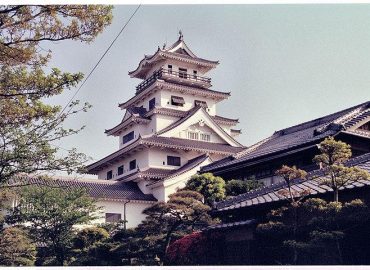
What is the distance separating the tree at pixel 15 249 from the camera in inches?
354

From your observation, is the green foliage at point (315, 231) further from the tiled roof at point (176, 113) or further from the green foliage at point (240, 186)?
the tiled roof at point (176, 113)

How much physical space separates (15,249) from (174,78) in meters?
14.6

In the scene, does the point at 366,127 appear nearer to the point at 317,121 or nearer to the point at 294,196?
the point at 317,121

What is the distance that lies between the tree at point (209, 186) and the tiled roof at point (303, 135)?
0.48 metres

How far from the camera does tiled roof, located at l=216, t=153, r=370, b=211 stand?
6.57 metres

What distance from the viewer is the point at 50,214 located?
39.5ft

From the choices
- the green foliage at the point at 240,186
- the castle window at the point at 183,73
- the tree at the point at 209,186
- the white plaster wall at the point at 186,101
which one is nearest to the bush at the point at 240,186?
the green foliage at the point at 240,186

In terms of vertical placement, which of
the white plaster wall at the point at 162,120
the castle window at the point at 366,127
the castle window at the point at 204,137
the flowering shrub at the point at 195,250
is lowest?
the flowering shrub at the point at 195,250

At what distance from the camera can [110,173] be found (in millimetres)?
20234

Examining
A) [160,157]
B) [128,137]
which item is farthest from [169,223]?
[128,137]

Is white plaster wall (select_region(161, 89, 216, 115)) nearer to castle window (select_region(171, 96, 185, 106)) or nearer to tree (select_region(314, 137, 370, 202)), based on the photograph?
castle window (select_region(171, 96, 185, 106))

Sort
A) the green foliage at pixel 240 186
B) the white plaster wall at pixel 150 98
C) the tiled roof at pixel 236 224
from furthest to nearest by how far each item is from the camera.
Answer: the white plaster wall at pixel 150 98 → the green foliage at pixel 240 186 → the tiled roof at pixel 236 224

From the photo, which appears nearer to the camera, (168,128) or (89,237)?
(89,237)

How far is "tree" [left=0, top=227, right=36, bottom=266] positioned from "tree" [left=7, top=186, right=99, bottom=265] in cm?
65
